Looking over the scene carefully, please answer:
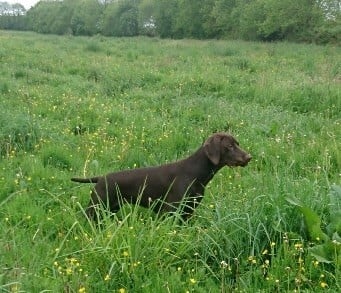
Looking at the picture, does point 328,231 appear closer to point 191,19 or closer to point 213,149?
point 213,149

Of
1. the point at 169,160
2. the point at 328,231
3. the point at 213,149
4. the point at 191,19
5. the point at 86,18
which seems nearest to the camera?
the point at 328,231

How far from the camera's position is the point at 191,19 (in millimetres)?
48156

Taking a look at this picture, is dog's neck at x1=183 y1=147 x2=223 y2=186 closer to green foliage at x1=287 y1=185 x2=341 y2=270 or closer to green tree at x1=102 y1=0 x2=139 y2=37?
green foliage at x1=287 y1=185 x2=341 y2=270

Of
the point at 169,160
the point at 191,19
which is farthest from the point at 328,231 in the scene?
the point at 191,19

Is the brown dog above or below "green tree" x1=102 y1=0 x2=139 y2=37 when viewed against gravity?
below

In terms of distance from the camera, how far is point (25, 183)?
4.72m

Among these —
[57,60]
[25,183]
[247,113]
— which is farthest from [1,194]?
[57,60]

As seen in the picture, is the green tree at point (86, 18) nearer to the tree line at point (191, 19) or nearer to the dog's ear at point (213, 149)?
the tree line at point (191, 19)

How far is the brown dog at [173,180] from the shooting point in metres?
3.95

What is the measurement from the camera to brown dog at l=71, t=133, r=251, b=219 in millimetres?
3945

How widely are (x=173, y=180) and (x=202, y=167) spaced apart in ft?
0.92

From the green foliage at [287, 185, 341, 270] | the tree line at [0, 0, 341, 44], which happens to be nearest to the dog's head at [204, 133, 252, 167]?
the green foliage at [287, 185, 341, 270]

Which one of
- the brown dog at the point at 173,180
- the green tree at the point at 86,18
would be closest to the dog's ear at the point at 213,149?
the brown dog at the point at 173,180

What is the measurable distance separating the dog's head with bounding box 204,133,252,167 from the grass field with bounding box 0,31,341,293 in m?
0.28
